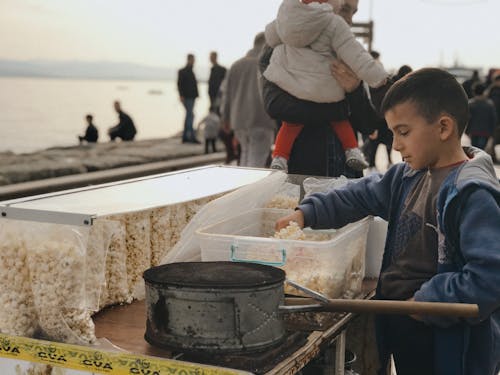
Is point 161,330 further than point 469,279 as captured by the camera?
No

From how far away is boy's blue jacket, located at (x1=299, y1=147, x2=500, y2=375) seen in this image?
2.20 m

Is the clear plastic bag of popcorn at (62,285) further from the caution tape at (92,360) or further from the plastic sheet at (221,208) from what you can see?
the plastic sheet at (221,208)

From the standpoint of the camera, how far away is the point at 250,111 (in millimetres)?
8742

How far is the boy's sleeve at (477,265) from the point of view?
2.18 m

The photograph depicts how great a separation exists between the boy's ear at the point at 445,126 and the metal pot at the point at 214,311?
83cm

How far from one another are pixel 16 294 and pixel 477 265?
4.53 ft

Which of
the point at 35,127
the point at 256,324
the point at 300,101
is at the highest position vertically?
the point at 300,101

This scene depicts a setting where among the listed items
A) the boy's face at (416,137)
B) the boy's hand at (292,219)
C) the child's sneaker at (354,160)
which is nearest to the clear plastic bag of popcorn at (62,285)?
the boy's hand at (292,219)

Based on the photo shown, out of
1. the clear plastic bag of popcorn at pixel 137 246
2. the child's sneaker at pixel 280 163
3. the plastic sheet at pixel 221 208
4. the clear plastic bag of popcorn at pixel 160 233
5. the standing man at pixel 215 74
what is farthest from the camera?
the standing man at pixel 215 74

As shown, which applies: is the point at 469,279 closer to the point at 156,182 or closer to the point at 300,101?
the point at 156,182

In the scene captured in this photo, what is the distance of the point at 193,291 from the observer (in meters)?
1.92

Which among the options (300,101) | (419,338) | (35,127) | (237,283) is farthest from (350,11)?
(35,127)

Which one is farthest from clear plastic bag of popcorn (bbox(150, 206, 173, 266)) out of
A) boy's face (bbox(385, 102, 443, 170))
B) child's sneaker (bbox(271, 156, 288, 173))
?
child's sneaker (bbox(271, 156, 288, 173))

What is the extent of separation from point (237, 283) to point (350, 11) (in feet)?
9.59
